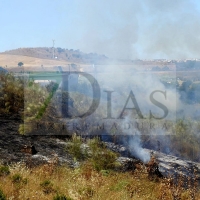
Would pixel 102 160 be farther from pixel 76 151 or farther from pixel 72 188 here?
pixel 72 188

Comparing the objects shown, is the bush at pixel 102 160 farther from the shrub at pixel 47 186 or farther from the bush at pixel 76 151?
the shrub at pixel 47 186

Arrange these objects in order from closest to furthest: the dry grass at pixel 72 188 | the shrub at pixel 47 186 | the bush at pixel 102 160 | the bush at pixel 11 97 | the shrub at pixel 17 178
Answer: the dry grass at pixel 72 188, the shrub at pixel 47 186, the shrub at pixel 17 178, the bush at pixel 102 160, the bush at pixel 11 97

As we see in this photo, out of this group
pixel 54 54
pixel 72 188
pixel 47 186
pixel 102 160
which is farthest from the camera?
pixel 54 54

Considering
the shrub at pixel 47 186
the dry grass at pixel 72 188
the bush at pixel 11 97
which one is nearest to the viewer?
the dry grass at pixel 72 188

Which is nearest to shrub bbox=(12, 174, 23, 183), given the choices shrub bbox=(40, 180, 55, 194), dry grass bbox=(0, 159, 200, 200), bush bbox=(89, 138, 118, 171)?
dry grass bbox=(0, 159, 200, 200)

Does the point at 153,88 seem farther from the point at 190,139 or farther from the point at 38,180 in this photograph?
the point at 38,180

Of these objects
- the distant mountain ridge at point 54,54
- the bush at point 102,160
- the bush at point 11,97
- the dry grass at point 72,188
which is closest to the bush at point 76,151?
the bush at point 102,160

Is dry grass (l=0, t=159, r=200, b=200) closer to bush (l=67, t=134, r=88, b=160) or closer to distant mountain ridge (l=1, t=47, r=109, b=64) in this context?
bush (l=67, t=134, r=88, b=160)

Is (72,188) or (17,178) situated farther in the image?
(17,178)

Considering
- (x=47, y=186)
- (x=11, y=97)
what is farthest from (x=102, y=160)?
(x=11, y=97)

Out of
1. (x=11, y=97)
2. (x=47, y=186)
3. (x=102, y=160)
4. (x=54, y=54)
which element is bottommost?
(x=102, y=160)

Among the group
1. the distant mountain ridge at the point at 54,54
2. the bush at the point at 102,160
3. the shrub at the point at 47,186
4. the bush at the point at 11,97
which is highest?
the distant mountain ridge at the point at 54,54

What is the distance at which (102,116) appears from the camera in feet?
50.0

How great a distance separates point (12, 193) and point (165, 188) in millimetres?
3239
